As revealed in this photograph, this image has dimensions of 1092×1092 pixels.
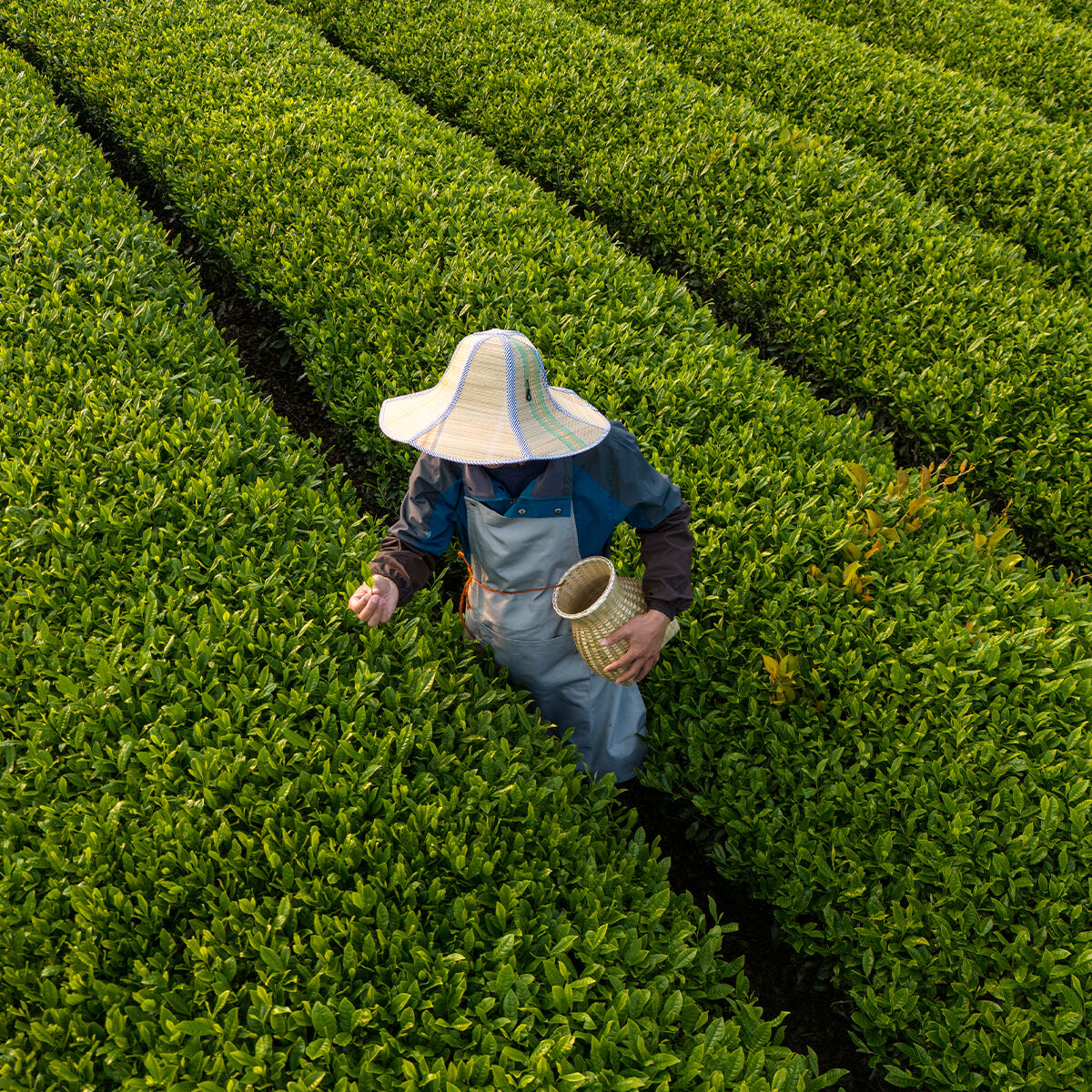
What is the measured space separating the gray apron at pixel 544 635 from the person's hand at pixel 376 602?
32 centimetres

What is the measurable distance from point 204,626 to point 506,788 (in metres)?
1.16

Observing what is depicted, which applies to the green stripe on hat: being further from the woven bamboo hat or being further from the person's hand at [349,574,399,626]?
the person's hand at [349,574,399,626]

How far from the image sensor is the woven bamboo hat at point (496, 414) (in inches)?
87.8

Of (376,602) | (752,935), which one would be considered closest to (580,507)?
(376,602)

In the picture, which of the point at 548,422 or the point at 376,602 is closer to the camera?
the point at 548,422

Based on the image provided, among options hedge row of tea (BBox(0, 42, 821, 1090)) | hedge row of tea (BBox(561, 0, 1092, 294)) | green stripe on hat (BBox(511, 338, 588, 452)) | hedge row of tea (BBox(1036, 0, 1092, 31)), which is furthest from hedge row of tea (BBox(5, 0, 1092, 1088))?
hedge row of tea (BBox(1036, 0, 1092, 31))

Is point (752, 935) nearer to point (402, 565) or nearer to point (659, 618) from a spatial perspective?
point (659, 618)

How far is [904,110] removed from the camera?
7.09 metres

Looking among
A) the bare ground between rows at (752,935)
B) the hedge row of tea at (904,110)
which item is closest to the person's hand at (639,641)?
the bare ground between rows at (752,935)

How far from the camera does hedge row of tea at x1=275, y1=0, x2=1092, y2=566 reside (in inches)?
176

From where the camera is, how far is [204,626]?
2.70 m

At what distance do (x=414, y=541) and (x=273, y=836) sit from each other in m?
0.94

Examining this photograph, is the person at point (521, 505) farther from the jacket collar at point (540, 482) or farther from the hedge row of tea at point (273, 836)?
the hedge row of tea at point (273, 836)

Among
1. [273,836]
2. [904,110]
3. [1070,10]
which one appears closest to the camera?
[273,836]
